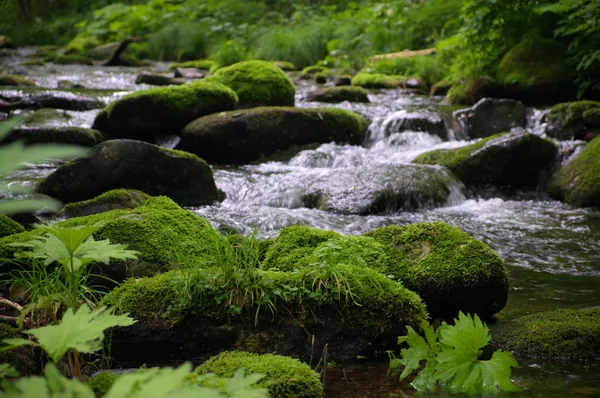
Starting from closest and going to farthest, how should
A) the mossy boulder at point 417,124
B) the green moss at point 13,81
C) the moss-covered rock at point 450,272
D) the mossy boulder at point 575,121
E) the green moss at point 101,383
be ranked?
the green moss at point 101,383 → the moss-covered rock at point 450,272 → the mossy boulder at point 575,121 → the mossy boulder at point 417,124 → the green moss at point 13,81

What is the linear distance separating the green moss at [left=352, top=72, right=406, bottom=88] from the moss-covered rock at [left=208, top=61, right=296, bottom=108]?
430cm

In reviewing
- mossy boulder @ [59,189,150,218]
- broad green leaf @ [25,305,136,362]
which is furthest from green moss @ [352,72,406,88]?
broad green leaf @ [25,305,136,362]

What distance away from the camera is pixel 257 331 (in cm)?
325

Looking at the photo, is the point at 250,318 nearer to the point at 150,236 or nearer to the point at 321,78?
the point at 150,236

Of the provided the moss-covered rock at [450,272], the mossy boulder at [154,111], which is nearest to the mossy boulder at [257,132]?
the mossy boulder at [154,111]

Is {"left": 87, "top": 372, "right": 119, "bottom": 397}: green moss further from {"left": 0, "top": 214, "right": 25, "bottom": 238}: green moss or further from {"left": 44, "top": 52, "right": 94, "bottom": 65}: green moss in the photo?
{"left": 44, "top": 52, "right": 94, "bottom": 65}: green moss

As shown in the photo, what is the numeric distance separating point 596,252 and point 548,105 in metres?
6.47

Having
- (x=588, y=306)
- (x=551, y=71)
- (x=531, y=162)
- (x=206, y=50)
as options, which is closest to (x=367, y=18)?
(x=206, y=50)

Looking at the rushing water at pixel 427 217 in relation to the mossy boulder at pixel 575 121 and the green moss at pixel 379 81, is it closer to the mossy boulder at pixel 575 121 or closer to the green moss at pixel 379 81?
the mossy boulder at pixel 575 121

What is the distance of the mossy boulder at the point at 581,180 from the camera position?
25.2 ft

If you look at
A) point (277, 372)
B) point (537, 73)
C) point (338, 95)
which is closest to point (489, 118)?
point (537, 73)

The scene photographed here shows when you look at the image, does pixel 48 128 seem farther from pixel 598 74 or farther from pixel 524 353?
pixel 598 74

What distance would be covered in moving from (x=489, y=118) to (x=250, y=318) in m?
8.38

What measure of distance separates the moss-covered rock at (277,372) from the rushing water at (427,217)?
36 centimetres
